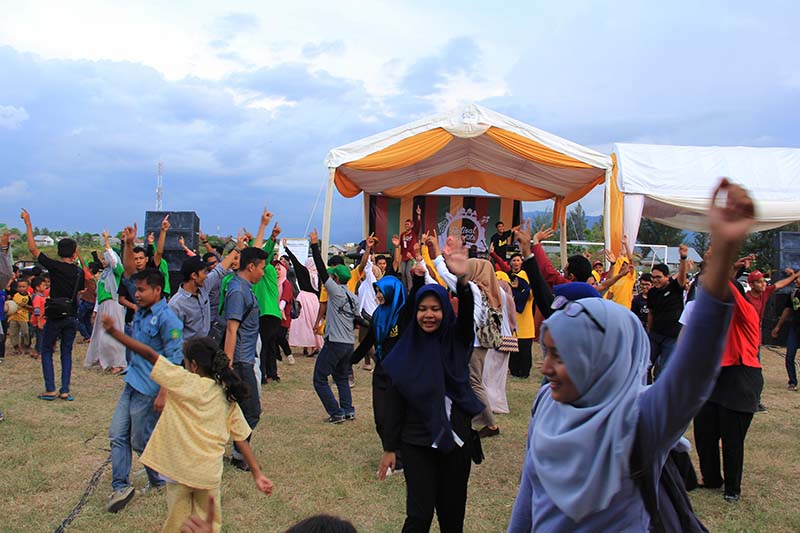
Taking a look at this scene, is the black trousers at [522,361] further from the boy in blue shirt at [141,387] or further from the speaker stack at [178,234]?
the boy in blue shirt at [141,387]

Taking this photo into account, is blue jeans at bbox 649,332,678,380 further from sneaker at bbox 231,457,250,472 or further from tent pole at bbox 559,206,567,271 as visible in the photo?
tent pole at bbox 559,206,567,271

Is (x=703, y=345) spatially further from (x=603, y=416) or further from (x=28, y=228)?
(x=28, y=228)

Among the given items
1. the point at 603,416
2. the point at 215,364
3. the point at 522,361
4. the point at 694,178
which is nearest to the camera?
the point at 603,416

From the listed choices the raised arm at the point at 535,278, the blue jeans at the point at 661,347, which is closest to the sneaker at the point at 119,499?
the raised arm at the point at 535,278

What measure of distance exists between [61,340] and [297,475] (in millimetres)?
4065

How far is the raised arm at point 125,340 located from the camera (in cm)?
288

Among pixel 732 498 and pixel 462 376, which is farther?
pixel 732 498

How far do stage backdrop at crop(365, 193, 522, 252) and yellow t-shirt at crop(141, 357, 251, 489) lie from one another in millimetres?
12902

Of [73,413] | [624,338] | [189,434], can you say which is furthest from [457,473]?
[73,413]

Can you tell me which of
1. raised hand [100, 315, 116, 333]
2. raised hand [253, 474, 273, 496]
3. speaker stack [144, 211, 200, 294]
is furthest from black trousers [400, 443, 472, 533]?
speaker stack [144, 211, 200, 294]

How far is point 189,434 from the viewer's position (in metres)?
3.55

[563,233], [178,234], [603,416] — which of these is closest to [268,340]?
[178,234]

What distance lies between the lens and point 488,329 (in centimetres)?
637

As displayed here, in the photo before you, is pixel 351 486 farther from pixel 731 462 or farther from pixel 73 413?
pixel 73 413
